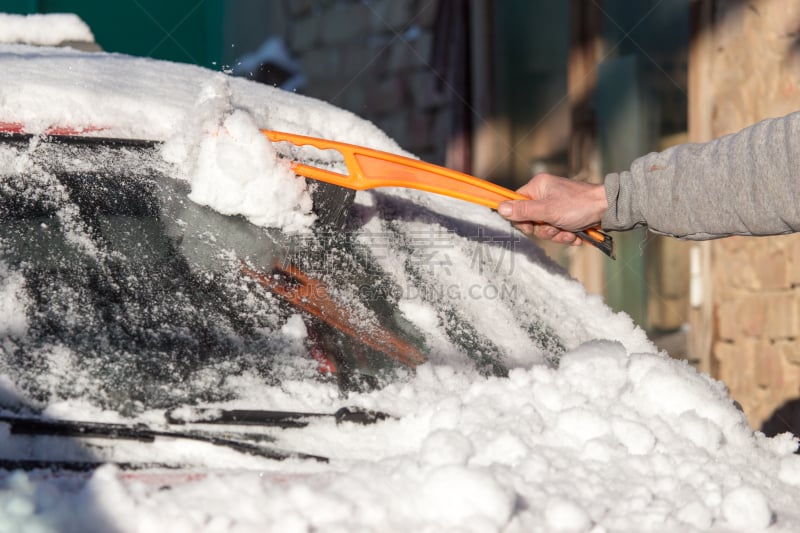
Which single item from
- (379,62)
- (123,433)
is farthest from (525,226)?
(379,62)

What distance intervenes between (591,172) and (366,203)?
3230 mm

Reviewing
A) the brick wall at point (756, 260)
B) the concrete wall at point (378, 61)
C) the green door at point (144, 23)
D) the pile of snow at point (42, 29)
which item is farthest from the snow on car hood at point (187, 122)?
the concrete wall at point (378, 61)

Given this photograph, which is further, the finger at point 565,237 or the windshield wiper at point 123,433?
the finger at point 565,237

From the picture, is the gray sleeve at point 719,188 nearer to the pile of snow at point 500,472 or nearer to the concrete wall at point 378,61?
the pile of snow at point 500,472

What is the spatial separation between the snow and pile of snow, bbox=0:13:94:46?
0.97 feet

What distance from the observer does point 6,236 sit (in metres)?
1.39

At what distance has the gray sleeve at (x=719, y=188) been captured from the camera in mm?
1910

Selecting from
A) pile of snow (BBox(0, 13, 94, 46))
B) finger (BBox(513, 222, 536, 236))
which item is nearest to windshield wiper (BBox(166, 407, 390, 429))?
finger (BBox(513, 222, 536, 236))

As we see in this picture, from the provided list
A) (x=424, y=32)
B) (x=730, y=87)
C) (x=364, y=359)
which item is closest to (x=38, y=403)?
(x=364, y=359)

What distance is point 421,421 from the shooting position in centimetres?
126

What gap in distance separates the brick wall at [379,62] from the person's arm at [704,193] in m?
3.86

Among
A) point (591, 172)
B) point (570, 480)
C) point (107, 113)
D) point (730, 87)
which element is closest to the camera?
point (570, 480)

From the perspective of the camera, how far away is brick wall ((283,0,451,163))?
6023 millimetres

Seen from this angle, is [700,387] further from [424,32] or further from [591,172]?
[424,32]
